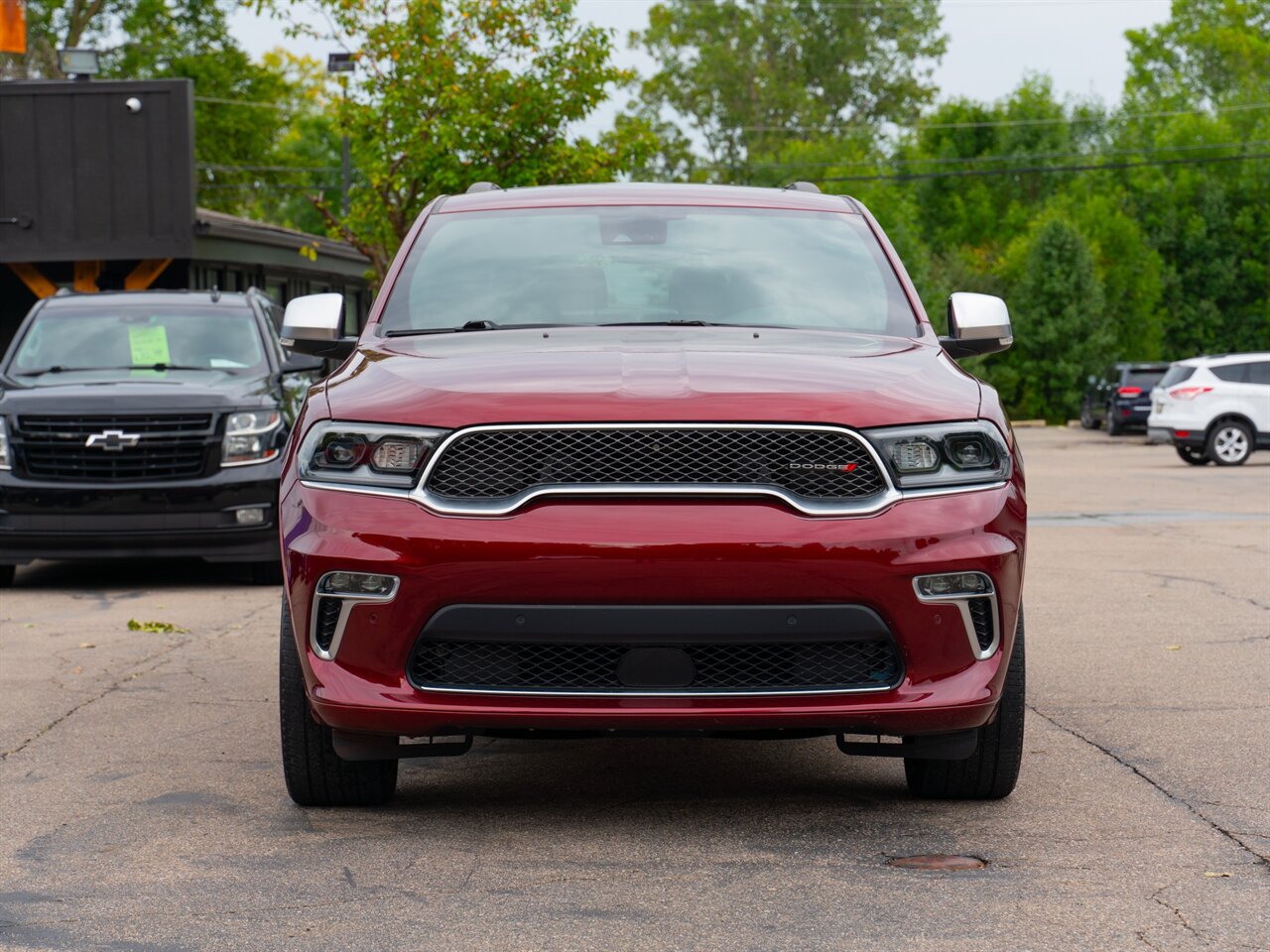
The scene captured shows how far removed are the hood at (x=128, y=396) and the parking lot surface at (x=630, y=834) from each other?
3.25 metres

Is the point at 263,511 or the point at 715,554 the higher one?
the point at 715,554

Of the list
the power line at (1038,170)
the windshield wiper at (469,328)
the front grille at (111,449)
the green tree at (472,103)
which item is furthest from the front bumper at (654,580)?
the power line at (1038,170)

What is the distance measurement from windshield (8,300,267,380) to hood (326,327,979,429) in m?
7.52

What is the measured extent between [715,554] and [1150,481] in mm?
20665

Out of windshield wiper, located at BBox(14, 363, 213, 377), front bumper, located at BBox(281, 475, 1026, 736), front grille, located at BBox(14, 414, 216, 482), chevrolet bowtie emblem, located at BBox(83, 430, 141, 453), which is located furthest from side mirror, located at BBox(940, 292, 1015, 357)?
windshield wiper, located at BBox(14, 363, 213, 377)

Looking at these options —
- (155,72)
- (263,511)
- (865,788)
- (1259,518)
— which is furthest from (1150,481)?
(155,72)

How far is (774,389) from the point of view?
15.8ft

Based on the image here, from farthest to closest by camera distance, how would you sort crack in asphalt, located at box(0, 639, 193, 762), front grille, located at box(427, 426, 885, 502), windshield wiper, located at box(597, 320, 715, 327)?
crack in asphalt, located at box(0, 639, 193, 762) < windshield wiper, located at box(597, 320, 715, 327) < front grille, located at box(427, 426, 885, 502)

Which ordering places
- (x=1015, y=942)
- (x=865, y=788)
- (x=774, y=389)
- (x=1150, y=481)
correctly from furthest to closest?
(x=1150, y=481), (x=865, y=788), (x=774, y=389), (x=1015, y=942)

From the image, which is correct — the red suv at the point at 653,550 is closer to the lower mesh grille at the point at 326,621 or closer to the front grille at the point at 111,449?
the lower mesh grille at the point at 326,621

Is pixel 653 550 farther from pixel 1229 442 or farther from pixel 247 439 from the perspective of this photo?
pixel 1229 442

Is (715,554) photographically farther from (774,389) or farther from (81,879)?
(81,879)

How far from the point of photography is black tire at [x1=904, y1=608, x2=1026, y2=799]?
204 inches

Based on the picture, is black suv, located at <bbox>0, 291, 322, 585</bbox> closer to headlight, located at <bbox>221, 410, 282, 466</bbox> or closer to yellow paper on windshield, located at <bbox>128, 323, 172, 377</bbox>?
headlight, located at <bbox>221, 410, 282, 466</bbox>
